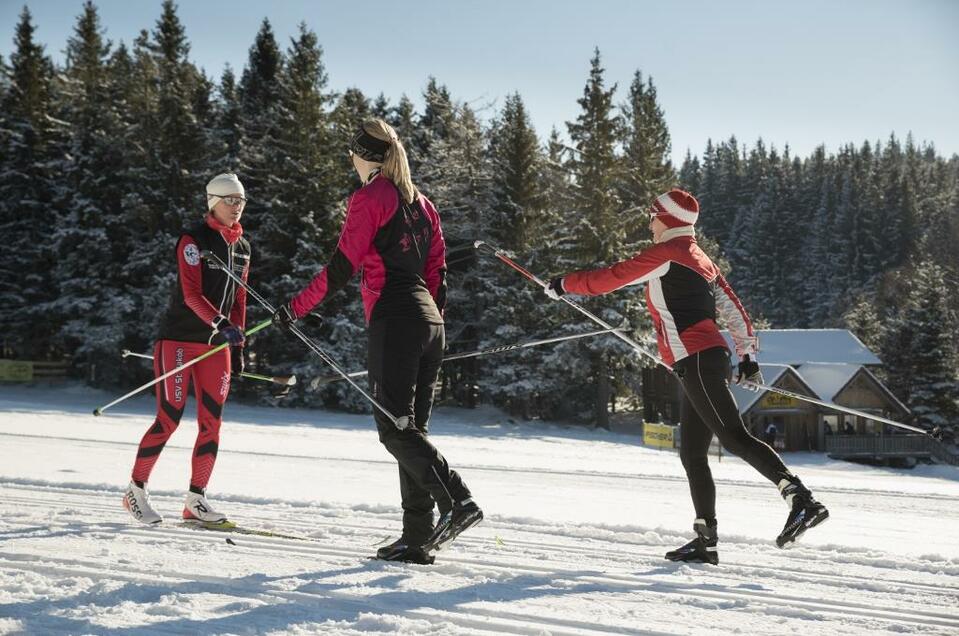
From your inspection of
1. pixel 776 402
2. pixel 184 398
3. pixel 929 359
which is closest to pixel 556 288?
pixel 184 398

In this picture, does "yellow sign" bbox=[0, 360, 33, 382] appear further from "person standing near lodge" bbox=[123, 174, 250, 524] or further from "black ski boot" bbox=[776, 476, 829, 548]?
"black ski boot" bbox=[776, 476, 829, 548]

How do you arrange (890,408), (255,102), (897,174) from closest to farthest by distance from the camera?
(890,408) → (255,102) → (897,174)

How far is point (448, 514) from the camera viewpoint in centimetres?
400

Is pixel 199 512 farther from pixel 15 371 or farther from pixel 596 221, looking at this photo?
pixel 15 371

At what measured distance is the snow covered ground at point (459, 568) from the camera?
314 centimetres

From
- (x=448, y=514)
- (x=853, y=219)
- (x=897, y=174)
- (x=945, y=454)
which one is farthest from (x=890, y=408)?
(x=897, y=174)

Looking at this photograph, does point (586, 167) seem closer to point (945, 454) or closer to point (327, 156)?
point (327, 156)

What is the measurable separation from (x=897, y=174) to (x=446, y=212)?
251 ft

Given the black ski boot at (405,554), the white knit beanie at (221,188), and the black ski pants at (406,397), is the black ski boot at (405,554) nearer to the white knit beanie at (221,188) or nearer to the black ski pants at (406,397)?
the black ski pants at (406,397)

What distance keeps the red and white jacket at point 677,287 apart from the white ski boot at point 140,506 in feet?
10.0

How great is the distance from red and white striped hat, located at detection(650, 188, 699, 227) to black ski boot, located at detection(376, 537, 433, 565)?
91.8 inches

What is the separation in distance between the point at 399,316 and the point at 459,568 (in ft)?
4.23

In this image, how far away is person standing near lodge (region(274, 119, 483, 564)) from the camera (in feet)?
13.1

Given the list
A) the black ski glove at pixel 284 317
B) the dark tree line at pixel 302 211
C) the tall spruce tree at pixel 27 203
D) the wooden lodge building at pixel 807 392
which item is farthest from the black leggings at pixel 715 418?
the tall spruce tree at pixel 27 203
